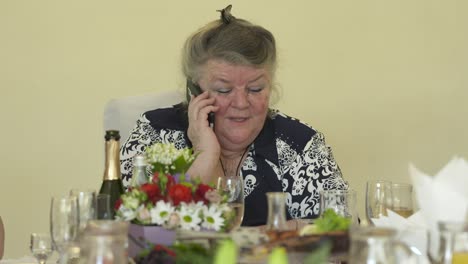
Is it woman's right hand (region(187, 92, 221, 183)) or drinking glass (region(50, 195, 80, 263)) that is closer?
drinking glass (region(50, 195, 80, 263))

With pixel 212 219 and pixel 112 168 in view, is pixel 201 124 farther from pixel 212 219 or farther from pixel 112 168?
pixel 212 219

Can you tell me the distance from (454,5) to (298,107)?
2.67 ft

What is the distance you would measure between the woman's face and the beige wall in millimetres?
1002

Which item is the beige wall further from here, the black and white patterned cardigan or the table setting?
the table setting

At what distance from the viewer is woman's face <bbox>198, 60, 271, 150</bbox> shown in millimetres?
2551

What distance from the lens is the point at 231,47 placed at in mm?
2586

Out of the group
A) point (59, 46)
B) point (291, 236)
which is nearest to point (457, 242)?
point (291, 236)

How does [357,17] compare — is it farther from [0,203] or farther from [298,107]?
[0,203]

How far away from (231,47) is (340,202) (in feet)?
3.22

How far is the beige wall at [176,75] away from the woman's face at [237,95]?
1002 millimetres

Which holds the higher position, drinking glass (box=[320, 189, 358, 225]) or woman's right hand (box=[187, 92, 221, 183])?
woman's right hand (box=[187, 92, 221, 183])

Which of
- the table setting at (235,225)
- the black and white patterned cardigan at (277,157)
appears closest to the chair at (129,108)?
the black and white patterned cardigan at (277,157)

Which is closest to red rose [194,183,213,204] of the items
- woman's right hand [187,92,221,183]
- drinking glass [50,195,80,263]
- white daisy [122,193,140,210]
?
white daisy [122,193,140,210]

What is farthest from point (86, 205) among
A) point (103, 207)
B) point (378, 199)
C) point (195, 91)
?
point (195, 91)
